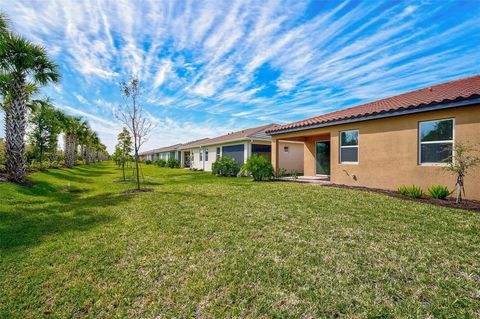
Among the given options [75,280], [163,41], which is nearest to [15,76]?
[163,41]

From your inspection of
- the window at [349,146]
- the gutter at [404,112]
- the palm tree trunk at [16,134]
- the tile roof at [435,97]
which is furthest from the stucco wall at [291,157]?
the palm tree trunk at [16,134]

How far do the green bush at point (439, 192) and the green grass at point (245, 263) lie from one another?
1.38 metres

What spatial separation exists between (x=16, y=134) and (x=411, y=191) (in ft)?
61.5

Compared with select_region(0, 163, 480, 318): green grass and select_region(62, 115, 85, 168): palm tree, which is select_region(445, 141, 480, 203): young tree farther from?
select_region(62, 115, 85, 168): palm tree

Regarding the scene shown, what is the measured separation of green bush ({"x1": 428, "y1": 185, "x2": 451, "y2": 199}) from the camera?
23.8ft

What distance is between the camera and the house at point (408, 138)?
7.05 meters

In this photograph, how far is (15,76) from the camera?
11273mm

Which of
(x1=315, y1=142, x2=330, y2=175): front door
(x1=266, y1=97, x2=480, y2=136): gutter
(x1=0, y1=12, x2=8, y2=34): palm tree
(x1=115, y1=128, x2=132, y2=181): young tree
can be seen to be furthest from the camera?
(x1=115, y1=128, x2=132, y2=181): young tree

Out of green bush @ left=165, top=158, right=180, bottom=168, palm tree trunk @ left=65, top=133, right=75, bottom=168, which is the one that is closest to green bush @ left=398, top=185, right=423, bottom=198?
green bush @ left=165, top=158, right=180, bottom=168

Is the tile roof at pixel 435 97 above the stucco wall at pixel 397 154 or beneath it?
above

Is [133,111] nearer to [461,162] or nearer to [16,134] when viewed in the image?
[16,134]

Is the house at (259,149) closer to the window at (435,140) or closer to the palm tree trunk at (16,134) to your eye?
the window at (435,140)

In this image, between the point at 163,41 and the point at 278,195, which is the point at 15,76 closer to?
the point at 163,41

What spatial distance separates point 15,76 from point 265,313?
53.0 feet
